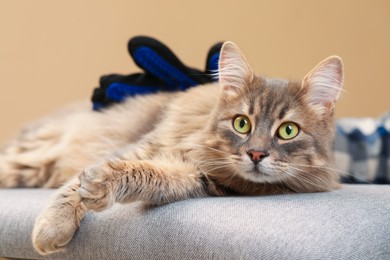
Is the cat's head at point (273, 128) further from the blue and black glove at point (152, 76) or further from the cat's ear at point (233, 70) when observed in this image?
the blue and black glove at point (152, 76)

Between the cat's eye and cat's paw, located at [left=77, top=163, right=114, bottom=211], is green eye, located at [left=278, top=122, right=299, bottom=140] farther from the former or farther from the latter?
cat's paw, located at [left=77, top=163, right=114, bottom=211]

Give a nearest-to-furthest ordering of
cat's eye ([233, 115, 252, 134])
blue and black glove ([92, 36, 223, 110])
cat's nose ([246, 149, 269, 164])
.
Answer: cat's nose ([246, 149, 269, 164]) → cat's eye ([233, 115, 252, 134]) → blue and black glove ([92, 36, 223, 110])

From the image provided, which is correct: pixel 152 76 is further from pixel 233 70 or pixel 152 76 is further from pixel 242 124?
pixel 242 124

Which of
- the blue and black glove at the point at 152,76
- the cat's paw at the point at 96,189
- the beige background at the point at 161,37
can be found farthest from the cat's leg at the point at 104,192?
the beige background at the point at 161,37

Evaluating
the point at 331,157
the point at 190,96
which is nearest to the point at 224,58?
the point at 190,96

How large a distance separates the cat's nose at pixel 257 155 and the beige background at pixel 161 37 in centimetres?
167

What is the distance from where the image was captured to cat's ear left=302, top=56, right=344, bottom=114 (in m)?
1.37

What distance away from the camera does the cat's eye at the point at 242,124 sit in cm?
133

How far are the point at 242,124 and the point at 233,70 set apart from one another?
181 millimetres

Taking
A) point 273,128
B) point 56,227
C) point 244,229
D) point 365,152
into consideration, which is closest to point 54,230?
point 56,227

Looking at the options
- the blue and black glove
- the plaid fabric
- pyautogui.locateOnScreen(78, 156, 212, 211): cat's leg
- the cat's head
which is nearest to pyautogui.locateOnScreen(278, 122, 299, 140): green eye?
the cat's head

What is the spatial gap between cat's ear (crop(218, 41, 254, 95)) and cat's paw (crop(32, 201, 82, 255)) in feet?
1.77

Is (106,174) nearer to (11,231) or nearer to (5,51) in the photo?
(11,231)

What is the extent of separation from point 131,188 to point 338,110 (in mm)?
2382
